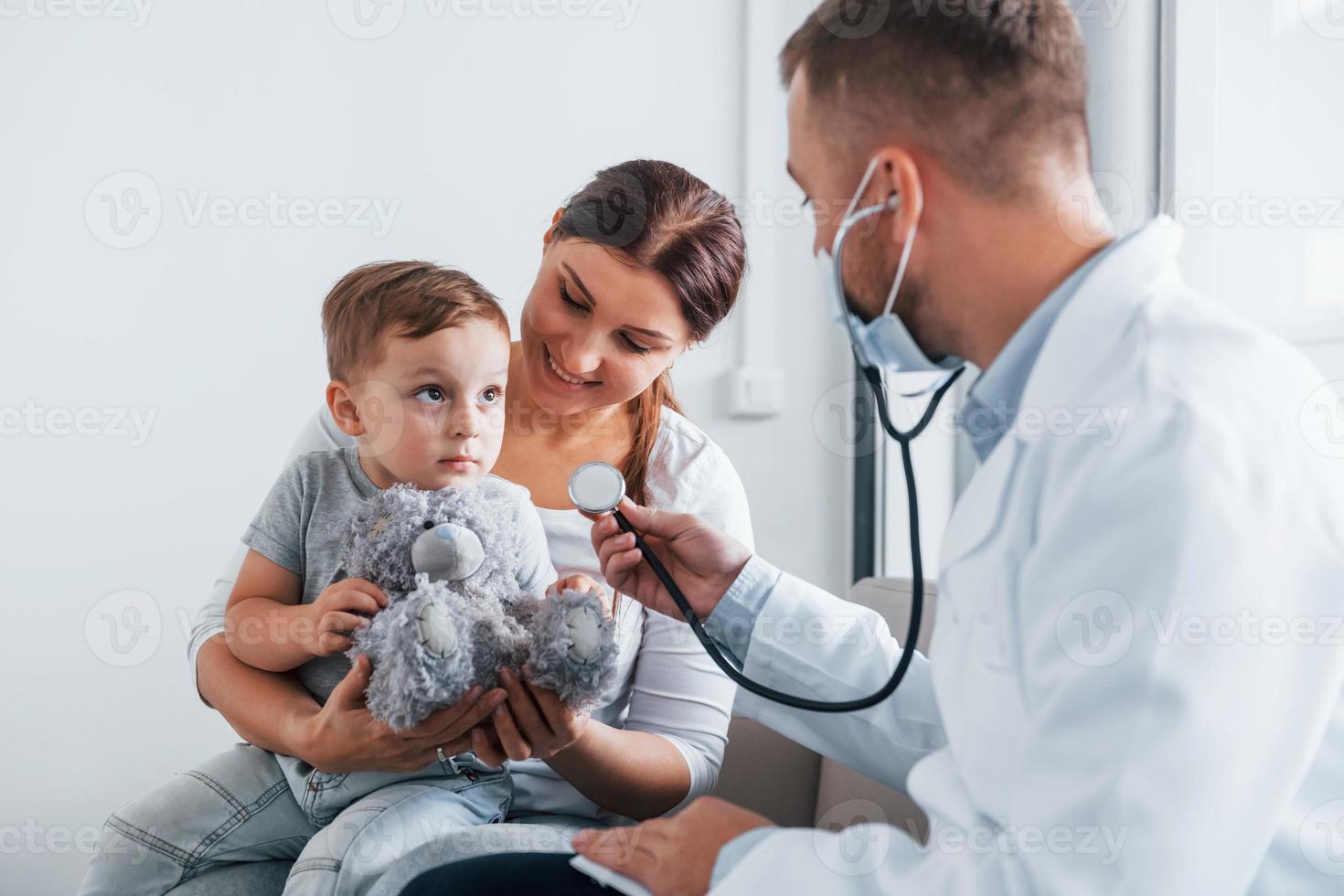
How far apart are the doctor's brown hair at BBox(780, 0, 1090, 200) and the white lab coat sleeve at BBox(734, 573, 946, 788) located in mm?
532

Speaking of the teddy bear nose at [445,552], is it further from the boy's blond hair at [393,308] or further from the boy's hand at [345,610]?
the boy's blond hair at [393,308]

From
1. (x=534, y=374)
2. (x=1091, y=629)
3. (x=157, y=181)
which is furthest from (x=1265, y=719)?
(x=157, y=181)

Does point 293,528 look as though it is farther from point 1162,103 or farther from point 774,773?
point 1162,103

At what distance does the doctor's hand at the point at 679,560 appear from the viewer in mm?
1151

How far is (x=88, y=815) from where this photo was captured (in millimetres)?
1997

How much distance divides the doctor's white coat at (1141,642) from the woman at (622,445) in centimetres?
54

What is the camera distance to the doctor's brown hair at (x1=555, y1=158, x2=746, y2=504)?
1.31 meters

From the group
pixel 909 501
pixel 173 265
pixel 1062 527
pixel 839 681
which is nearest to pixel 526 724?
pixel 839 681

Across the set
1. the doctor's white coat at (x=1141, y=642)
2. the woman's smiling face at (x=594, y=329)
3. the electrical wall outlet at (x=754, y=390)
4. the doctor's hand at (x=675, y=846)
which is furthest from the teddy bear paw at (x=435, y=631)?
the electrical wall outlet at (x=754, y=390)

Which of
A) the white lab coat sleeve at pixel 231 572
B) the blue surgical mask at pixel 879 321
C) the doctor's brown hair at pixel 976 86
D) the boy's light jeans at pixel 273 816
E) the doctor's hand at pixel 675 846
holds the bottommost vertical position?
the boy's light jeans at pixel 273 816

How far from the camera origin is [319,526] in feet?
3.88

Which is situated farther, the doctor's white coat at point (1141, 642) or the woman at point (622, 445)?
the woman at point (622, 445)

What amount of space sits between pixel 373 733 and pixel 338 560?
0.24 m

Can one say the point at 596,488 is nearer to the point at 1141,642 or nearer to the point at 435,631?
the point at 435,631
